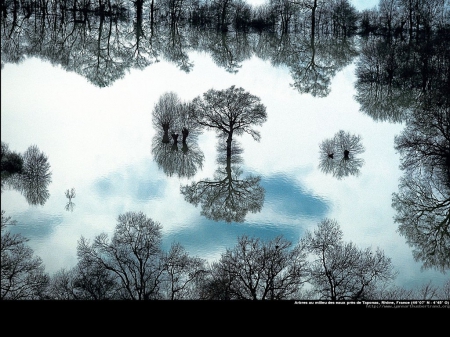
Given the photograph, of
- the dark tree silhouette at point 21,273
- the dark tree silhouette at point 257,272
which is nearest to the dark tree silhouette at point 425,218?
the dark tree silhouette at point 257,272

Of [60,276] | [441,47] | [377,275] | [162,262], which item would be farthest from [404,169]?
[60,276]

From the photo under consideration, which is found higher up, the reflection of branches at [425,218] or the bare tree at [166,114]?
the bare tree at [166,114]

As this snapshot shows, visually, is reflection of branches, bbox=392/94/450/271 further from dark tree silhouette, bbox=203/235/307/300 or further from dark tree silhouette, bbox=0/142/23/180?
dark tree silhouette, bbox=0/142/23/180

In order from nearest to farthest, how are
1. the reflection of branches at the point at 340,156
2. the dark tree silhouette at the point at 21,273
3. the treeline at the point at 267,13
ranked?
the dark tree silhouette at the point at 21,273, the reflection of branches at the point at 340,156, the treeline at the point at 267,13

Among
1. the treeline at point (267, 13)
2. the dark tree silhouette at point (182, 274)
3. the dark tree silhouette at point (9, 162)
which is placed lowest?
the dark tree silhouette at point (182, 274)

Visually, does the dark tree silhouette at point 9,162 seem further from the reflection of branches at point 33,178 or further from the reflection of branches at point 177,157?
the reflection of branches at point 177,157

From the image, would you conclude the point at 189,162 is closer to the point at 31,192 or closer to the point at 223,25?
the point at 31,192

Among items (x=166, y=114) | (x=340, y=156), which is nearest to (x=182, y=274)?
(x=166, y=114)

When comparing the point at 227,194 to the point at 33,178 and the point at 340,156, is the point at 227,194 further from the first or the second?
the point at 33,178
